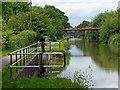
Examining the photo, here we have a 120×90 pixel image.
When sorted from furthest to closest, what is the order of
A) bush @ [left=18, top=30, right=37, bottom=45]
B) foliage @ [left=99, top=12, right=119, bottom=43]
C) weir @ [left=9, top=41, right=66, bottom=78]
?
foliage @ [left=99, top=12, right=119, bottom=43]
bush @ [left=18, top=30, right=37, bottom=45]
weir @ [left=9, top=41, right=66, bottom=78]

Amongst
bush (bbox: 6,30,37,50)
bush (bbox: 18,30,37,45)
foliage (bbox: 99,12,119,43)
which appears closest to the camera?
bush (bbox: 6,30,37,50)

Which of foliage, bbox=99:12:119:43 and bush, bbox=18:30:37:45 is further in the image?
foliage, bbox=99:12:119:43

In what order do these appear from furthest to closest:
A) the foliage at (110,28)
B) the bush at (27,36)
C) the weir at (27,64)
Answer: the foliage at (110,28) < the bush at (27,36) < the weir at (27,64)

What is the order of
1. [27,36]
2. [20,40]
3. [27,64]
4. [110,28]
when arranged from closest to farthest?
1. [27,64]
2. [20,40]
3. [27,36]
4. [110,28]

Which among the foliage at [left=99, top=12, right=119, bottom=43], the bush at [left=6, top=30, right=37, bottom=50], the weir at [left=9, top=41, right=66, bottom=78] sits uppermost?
the foliage at [left=99, top=12, right=119, bottom=43]

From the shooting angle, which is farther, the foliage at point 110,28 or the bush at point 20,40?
the foliage at point 110,28

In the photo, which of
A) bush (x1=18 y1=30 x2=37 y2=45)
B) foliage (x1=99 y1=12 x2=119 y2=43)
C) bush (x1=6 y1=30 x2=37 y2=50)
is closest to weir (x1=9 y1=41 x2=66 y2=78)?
bush (x1=6 y1=30 x2=37 y2=50)

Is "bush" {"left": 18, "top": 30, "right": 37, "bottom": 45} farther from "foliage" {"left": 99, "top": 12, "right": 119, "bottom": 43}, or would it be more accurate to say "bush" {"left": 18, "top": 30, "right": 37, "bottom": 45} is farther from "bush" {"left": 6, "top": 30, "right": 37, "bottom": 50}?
"foliage" {"left": 99, "top": 12, "right": 119, "bottom": 43}

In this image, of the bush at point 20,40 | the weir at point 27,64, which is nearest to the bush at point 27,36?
the bush at point 20,40

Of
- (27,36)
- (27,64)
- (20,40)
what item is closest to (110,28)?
(27,36)

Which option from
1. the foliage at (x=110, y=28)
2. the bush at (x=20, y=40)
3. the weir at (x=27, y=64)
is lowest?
the weir at (x=27, y=64)

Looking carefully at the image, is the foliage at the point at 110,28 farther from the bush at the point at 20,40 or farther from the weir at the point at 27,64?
the weir at the point at 27,64

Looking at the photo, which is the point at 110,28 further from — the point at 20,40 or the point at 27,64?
the point at 27,64

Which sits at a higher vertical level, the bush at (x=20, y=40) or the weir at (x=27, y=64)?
the bush at (x=20, y=40)
